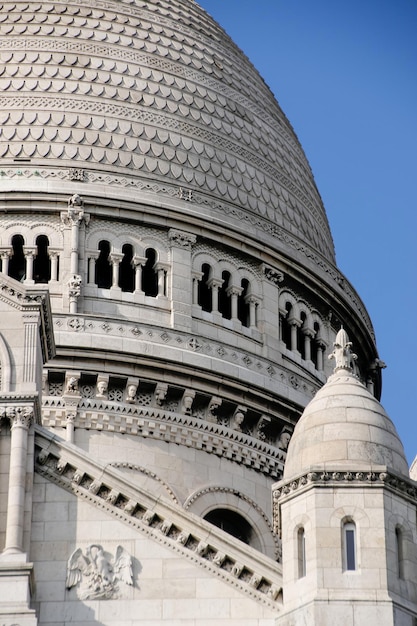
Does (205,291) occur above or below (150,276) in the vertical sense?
below

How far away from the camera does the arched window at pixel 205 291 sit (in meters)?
51.1

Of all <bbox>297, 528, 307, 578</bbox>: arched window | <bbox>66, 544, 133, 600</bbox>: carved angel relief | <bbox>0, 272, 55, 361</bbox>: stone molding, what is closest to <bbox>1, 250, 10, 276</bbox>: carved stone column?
<bbox>0, 272, 55, 361</bbox>: stone molding

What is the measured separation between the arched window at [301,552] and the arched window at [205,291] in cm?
1831

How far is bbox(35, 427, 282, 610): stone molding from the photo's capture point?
33375 millimetres

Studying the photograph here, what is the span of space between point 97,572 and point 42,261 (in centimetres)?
1787

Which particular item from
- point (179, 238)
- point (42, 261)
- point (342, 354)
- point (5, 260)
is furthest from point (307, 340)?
point (342, 354)

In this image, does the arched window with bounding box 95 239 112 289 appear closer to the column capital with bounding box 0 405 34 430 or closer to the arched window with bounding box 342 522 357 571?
the column capital with bounding box 0 405 34 430

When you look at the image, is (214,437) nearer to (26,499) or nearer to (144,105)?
(144,105)

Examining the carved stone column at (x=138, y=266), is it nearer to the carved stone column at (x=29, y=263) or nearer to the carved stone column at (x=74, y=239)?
the carved stone column at (x=74, y=239)

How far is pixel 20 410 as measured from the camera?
113ft

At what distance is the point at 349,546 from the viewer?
32594 millimetres

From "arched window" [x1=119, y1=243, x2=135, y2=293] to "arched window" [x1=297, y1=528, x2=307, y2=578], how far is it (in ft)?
59.3

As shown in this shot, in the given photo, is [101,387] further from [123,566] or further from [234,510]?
[123,566]

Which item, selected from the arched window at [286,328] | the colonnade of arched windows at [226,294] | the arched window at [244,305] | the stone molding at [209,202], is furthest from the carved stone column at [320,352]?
the arched window at [244,305]
